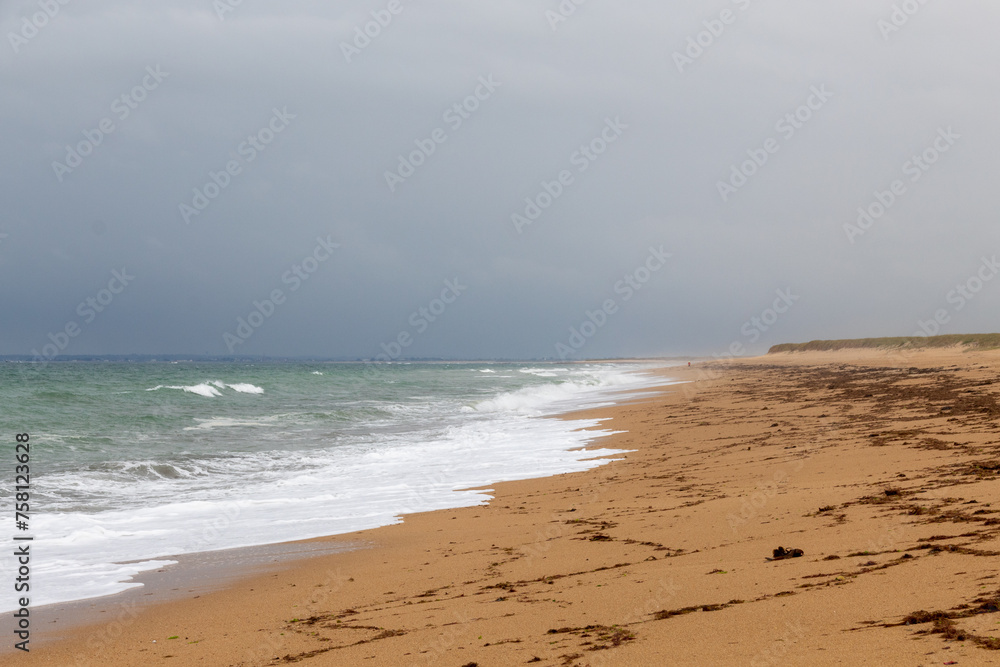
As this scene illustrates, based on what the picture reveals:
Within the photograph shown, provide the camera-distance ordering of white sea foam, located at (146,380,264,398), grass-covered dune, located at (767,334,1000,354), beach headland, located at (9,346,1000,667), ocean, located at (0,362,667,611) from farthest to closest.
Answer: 1. grass-covered dune, located at (767,334,1000,354)
2. white sea foam, located at (146,380,264,398)
3. ocean, located at (0,362,667,611)
4. beach headland, located at (9,346,1000,667)

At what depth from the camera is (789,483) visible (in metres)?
8.84

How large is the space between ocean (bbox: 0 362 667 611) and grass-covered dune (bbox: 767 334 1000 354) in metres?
71.2

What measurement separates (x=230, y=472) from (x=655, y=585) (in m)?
11.5

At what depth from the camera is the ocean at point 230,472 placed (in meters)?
8.62

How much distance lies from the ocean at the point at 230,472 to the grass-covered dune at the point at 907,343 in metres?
71.2

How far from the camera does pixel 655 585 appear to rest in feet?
17.4

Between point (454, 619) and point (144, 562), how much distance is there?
4508 mm

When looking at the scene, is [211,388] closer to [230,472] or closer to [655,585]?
[230,472]

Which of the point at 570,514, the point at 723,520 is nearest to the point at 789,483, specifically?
the point at 723,520

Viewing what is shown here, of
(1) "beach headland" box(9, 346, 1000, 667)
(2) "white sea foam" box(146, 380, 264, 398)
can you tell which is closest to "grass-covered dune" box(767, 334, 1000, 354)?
(2) "white sea foam" box(146, 380, 264, 398)

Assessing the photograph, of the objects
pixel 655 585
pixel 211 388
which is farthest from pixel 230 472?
pixel 211 388

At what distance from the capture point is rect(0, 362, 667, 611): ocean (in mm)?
8617

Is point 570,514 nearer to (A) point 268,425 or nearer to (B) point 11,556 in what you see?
(B) point 11,556

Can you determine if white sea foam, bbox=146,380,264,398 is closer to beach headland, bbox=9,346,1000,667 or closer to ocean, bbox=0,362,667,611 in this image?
ocean, bbox=0,362,667,611
